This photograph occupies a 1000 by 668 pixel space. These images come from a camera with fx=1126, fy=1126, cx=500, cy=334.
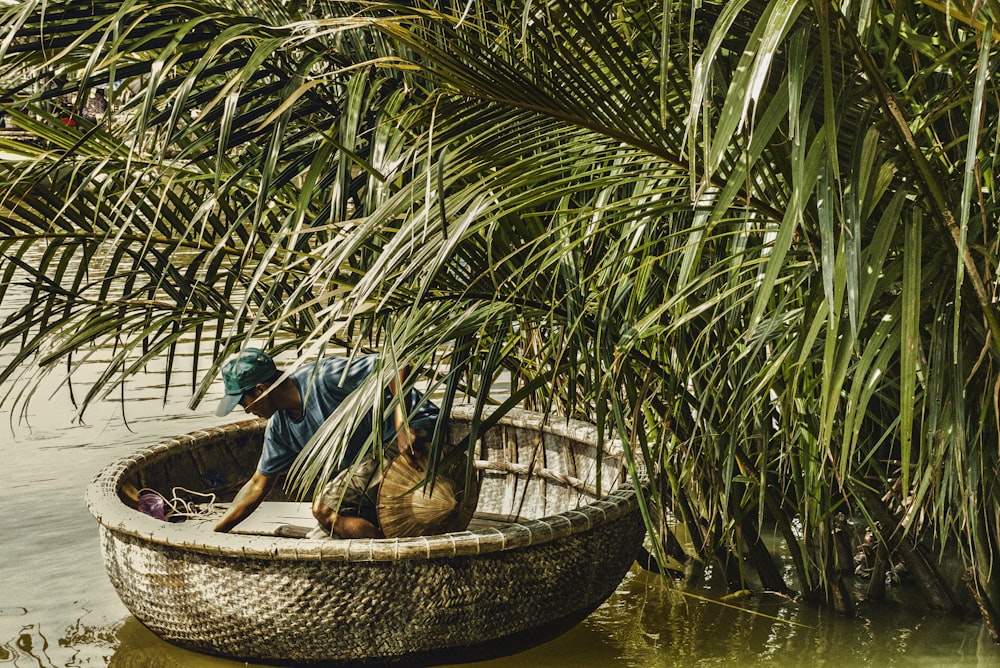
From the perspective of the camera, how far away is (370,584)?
2451 millimetres

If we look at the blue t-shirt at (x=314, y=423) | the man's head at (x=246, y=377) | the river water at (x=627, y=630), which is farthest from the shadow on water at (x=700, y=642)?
the man's head at (x=246, y=377)

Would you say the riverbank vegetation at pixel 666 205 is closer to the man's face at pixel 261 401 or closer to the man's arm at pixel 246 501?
the man's face at pixel 261 401

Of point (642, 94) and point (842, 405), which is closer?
point (642, 94)

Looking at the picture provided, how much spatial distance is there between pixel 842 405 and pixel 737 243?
1.56 feet

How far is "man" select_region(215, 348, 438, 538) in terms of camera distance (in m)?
2.86

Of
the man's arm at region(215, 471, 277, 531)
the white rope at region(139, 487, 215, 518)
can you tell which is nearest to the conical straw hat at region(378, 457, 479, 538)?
the man's arm at region(215, 471, 277, 531)

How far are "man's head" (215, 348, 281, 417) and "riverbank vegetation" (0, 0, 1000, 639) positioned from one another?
133 millimetres

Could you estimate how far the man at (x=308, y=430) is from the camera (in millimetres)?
2863

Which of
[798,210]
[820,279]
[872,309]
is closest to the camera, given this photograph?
[798,210]

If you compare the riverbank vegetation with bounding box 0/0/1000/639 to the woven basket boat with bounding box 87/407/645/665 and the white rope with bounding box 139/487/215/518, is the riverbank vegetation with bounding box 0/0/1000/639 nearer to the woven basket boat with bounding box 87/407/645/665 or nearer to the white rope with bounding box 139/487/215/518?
the woven basket boat with bounding box 87/407/645/665

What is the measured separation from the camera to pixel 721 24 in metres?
1.43

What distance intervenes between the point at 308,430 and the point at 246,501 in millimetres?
240

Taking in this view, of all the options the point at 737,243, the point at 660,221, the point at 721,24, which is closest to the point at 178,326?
the point at 660,221

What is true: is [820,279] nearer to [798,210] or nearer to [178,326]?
[798,210]
